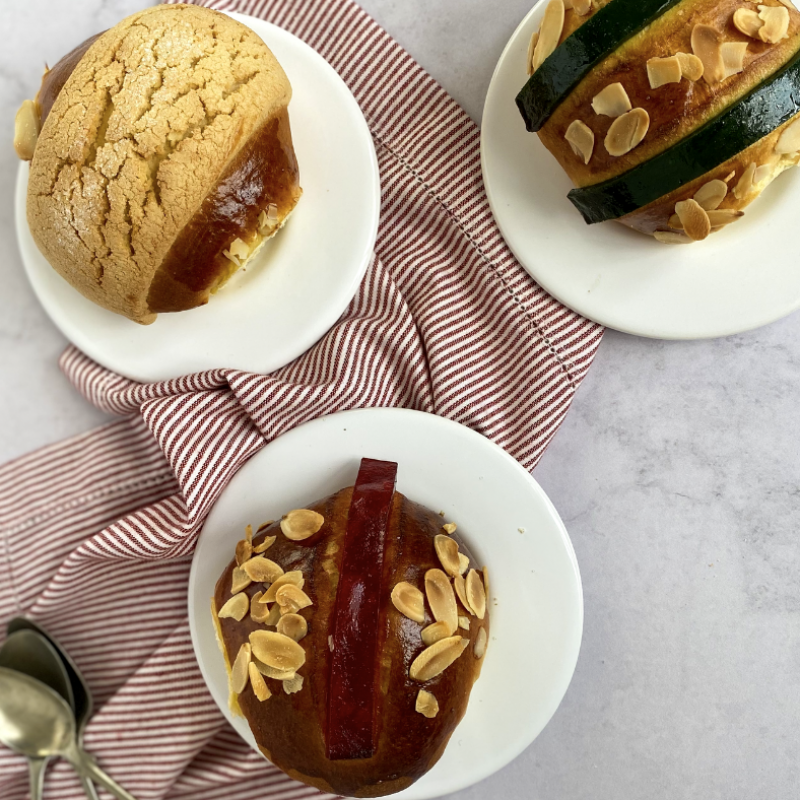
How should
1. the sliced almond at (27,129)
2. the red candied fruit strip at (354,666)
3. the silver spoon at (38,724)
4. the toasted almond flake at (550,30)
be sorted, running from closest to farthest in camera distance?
the red candied fruit strip at (354,666)
the toasted almond flake at (550,30)
the sliced almond at (27,129)
the silver spoon at (38,724)

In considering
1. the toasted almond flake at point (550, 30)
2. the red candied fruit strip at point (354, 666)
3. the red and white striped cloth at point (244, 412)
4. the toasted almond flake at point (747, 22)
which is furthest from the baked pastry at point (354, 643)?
the toasted almond flake at point (747, 22)

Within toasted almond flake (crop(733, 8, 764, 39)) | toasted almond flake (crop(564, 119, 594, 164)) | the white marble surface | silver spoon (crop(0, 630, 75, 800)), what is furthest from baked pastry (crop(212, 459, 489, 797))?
toasted almond flake (crop(733, 8, 764, 39))

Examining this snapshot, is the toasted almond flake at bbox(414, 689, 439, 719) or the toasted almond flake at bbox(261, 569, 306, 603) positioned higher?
the toasted almond flake at bbox(261, 569, 306, 603)

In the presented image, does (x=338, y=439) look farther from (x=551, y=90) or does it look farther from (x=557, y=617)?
(x=551, y=90)

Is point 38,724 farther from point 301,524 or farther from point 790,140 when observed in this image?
point 790,140

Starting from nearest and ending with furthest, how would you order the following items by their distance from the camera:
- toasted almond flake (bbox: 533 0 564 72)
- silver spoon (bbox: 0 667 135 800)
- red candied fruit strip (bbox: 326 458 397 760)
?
red candied fruit strip (bbox: 326 458 397 760), toasted almond flake (bbox: 533 0 564 72), silver spoon (bbox: 0 667 135 800)

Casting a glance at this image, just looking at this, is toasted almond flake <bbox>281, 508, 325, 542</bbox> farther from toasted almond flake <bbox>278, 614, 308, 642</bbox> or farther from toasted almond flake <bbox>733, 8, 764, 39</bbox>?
toasted almond flake <bbox>733, 8, 764, 39</bbox>

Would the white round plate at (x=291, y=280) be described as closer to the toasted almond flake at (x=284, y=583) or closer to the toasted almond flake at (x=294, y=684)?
Answer: the toasted almond flake at (x=284, y=583)

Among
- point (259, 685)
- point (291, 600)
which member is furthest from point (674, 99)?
point (259, 685)
